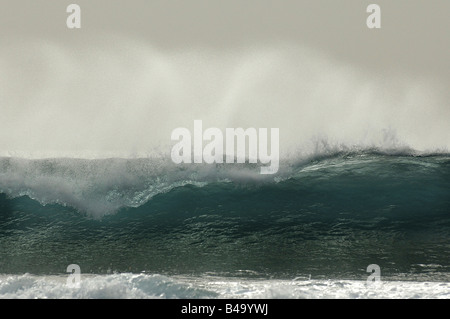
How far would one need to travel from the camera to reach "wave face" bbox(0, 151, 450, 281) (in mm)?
7207

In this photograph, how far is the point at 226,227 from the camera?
9.19m

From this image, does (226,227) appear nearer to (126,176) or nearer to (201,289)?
(126,176)

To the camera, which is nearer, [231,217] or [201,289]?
[201,289]

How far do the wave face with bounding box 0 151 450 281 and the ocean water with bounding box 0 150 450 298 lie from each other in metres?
0.03

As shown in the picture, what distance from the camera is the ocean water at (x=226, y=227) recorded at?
5812 millimetres

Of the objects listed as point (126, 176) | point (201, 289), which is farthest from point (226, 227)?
point (201, 289)

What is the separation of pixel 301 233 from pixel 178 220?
2.56 m

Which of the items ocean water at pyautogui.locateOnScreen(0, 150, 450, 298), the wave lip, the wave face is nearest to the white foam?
ocean water at pyautogui.locateOnScreen(0, 150, 450, 298)

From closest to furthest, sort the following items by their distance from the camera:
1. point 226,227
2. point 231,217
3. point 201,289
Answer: point 201,289, point 226,227, point 231,217

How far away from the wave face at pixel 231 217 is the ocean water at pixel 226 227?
30 mm

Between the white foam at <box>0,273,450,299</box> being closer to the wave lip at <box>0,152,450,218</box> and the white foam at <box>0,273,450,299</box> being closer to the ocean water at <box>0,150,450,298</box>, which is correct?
the ocean water at <box>0,150,450,298</box>

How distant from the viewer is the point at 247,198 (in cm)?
1044

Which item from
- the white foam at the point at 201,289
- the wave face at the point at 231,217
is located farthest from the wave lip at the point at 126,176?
the white foam at the point at 201,289

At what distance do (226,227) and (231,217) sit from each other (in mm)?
527
